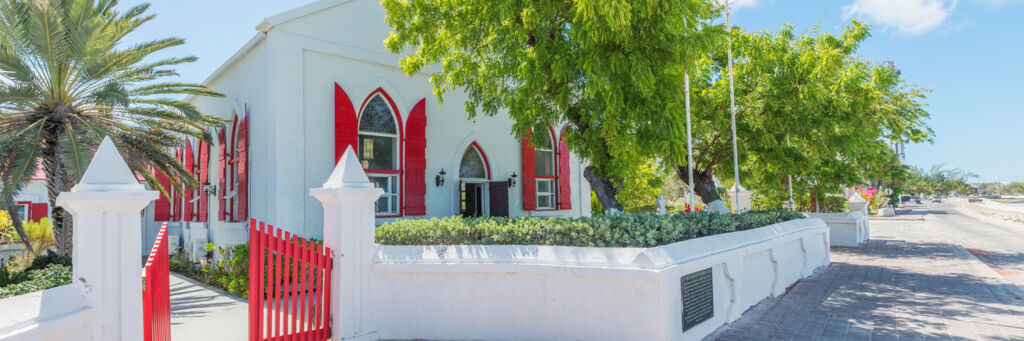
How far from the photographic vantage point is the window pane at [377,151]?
11.8 m

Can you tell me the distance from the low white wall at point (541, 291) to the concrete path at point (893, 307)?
0.93 m

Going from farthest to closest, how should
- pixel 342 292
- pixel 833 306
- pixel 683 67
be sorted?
pixel 683 67 → pixel 833 306 → pixel 342 292

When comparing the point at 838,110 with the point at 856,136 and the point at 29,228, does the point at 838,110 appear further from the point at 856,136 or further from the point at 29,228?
the point at 29,228

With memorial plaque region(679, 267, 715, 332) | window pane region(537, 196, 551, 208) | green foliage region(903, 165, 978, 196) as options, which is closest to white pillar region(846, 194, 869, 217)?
window pane region(537, 196, 551, 208)

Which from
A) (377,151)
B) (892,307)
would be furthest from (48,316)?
(892,307)

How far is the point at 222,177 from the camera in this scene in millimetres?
12672

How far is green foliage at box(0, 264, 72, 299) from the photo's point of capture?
6.12 meters

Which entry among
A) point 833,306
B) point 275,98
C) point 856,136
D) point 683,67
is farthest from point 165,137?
point 856,136

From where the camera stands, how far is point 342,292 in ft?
18.1

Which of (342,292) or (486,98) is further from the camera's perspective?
(486,98)

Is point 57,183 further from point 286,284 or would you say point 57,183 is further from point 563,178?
point 563,178

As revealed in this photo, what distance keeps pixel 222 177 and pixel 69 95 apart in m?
3.43

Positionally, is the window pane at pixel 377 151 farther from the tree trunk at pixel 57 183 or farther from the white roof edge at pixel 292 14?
the tree trunk at pixel 57 183

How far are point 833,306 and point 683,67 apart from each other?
413 cm
